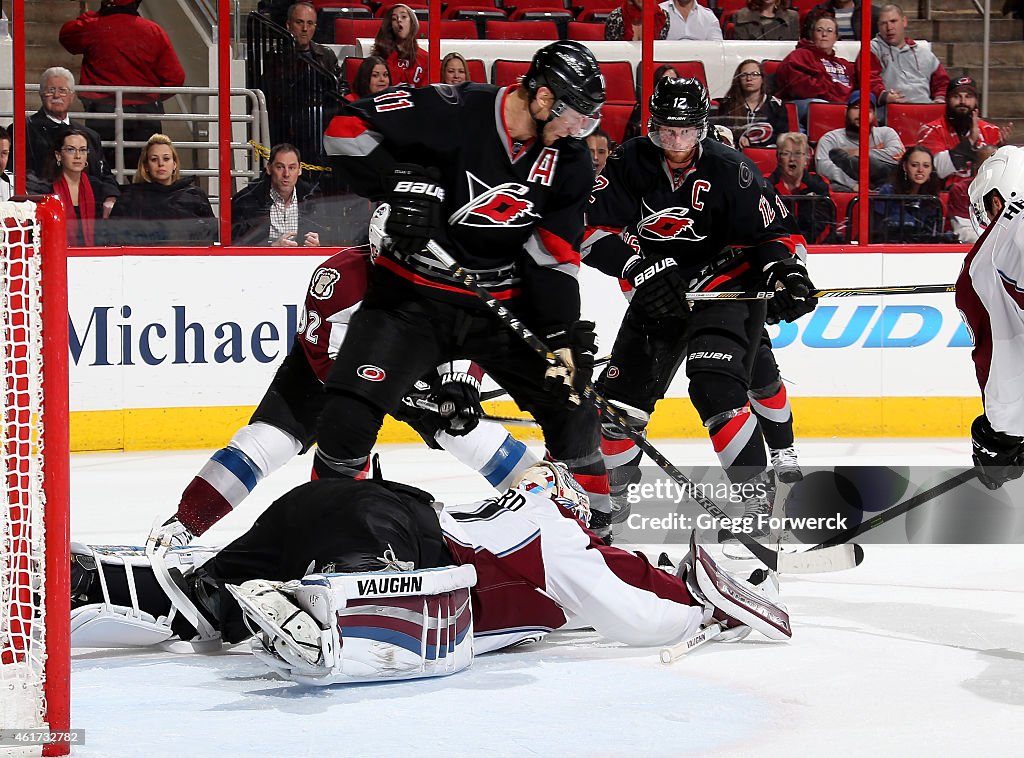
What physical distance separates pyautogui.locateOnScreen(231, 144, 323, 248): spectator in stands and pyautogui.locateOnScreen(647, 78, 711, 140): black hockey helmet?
8.45ft

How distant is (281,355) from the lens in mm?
6094

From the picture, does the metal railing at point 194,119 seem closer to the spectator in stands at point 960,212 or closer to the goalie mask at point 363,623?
the spectator in stands at point 960,212

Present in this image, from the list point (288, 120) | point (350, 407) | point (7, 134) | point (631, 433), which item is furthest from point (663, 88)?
point (7, 134)

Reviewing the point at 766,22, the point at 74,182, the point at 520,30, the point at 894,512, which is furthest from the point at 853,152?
the point at 74,182

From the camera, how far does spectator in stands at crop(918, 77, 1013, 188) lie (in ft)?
21.6

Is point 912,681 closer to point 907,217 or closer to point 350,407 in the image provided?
point 350,407

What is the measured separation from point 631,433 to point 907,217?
10.1ft

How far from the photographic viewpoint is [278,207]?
20.2 feet

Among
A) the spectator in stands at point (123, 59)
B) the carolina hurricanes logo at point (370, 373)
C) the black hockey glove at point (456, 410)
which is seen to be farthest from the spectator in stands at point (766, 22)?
the carolina hurricanes logo at point (370, 373)

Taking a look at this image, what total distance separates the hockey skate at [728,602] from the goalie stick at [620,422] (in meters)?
0.66

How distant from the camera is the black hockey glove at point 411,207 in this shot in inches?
129

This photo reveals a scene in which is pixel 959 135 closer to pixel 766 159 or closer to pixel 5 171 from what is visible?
pixel 766 159

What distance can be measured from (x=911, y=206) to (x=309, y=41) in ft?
8.88

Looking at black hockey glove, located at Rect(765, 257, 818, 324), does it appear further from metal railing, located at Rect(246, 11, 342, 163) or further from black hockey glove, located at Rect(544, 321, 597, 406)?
metal railing, located at Rect(246, 11, 342, 163)
